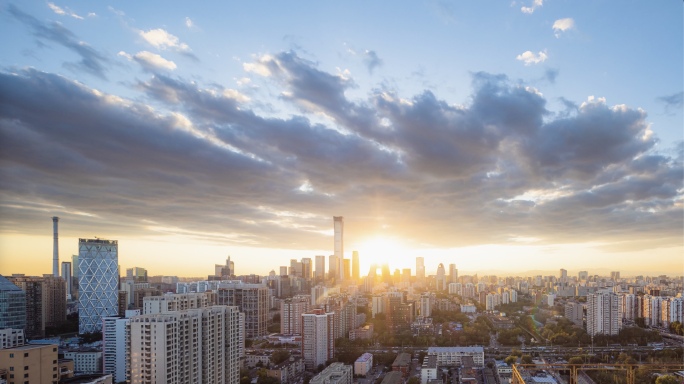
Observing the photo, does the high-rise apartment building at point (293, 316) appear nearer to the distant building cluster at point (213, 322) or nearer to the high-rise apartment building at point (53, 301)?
the distant building cluster at point (213, 322)

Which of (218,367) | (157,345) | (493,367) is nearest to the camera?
(157,345)

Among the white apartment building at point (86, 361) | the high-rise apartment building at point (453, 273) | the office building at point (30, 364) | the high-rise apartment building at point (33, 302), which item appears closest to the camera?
the office building at point (30, 364)

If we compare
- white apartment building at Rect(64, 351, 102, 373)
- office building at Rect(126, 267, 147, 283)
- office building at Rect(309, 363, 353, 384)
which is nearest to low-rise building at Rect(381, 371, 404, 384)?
office building at Rect(309, 363, 353, 384)

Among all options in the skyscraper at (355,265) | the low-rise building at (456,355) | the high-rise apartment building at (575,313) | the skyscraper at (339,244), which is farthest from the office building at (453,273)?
the low-rise building at (456,355)

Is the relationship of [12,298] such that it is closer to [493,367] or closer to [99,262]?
[99,262]

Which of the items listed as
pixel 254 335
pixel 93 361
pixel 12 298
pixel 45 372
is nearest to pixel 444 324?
pixel 254 335
